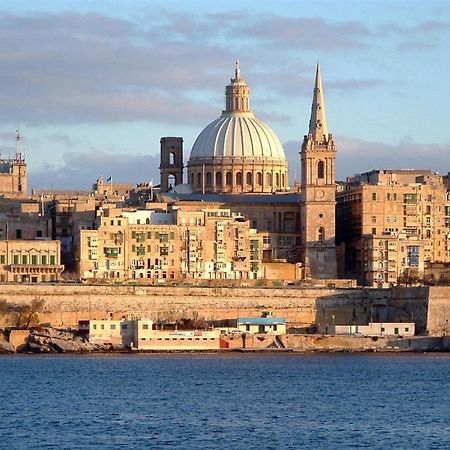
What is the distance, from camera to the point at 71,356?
98125 millimetres

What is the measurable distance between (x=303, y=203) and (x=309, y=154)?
9.54 ft

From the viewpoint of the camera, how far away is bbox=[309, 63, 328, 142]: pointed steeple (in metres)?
124

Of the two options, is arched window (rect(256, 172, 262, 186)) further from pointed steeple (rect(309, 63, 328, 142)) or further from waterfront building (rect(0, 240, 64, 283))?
waterfront building (rect(0, 240, 64, 283))

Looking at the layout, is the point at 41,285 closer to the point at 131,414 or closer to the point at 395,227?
the point at 395,227

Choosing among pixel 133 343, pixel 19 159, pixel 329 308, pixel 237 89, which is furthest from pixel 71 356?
pixel 19 159

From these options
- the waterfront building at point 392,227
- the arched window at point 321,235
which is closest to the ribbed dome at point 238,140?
the waterfront building at point 392,227

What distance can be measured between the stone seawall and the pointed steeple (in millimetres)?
14554

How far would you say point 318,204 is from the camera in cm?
12250

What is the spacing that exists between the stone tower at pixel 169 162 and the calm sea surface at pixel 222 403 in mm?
40541

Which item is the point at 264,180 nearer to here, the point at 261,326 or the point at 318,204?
the point at 318,204

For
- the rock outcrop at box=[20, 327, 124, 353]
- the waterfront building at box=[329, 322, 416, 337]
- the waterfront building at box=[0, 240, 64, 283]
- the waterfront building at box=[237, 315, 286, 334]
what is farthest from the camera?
the waterfront building at box=[0, 240, 64, 283]

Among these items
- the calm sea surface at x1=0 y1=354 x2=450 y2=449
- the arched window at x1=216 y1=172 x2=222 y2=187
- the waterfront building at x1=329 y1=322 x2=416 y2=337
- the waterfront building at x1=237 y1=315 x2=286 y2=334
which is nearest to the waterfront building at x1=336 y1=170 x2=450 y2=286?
the arched window at x1=216 y1=172 x2=222 y2=187

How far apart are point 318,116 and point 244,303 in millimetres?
17642

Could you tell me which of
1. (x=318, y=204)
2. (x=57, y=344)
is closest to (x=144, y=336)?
(x=57, y=344)
